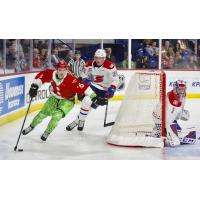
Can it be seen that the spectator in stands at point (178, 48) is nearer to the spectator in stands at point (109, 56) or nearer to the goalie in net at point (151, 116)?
the goalie in net at point (151, 116)

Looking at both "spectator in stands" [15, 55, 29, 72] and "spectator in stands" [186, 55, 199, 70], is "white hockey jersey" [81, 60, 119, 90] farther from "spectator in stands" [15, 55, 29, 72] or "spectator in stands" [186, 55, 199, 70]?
"spectator in stands" [186, 55, 199, 70]

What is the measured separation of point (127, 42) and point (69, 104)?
697 millimetres

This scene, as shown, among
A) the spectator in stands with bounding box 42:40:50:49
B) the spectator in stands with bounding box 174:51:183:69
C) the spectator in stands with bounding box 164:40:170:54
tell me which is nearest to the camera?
the spectator in stands with bounding box 42:40:50:49

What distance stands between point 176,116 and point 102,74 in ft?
2.32

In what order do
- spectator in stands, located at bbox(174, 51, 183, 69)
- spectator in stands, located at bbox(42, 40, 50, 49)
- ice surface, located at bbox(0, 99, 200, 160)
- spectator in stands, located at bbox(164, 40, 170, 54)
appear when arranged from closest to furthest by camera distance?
ice surface, located at bbox(0, 99, 200, 160) → spectator in stands, located at bbox(42, 40, 50, 49) → spectator in stands, located at bbox(164, 40, 170, 54) → spectator in stands, located at bbox(174, 51, 183, 69)

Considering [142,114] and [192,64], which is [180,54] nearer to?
[192,64]

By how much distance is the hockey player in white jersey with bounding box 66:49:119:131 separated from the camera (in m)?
4.53

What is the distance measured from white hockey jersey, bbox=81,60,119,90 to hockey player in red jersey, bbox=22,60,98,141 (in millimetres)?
77

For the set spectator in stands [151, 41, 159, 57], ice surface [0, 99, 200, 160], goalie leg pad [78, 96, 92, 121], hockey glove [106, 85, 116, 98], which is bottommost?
ice surface [0, 99, 200, 160]

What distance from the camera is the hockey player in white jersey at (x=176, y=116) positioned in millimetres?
4578

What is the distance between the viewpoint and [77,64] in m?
4.54

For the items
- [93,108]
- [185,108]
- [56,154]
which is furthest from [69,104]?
[185,108]

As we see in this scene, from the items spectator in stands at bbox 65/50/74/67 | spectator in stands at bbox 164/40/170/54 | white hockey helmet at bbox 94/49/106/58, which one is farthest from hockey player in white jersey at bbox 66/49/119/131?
spectator in stands at bbox 164/40/170/54

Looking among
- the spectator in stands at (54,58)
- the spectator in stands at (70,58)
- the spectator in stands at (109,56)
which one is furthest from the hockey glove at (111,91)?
the spectator in stands at (54,58)
